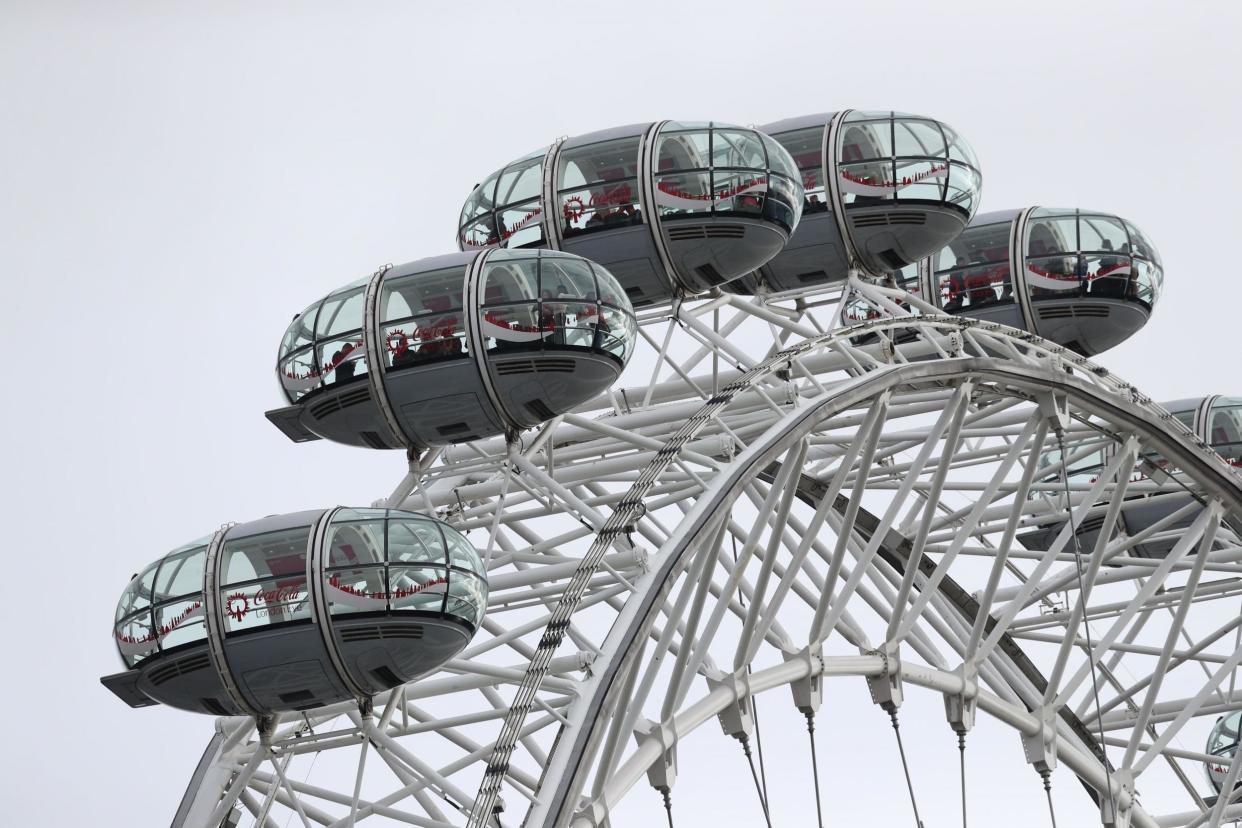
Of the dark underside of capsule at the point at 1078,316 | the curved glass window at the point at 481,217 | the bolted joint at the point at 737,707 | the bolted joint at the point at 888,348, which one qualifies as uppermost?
the dark underside of capsule at the point at 1078,316

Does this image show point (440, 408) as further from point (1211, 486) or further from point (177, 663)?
point (1211, 486)

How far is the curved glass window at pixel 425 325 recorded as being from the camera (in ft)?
96.3

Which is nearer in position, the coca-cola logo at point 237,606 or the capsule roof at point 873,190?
the coca-cola logo at point 237,606

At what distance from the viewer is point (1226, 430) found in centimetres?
4469

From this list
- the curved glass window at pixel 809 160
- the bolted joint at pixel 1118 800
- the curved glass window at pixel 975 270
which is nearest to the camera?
the curved glass window at pixel 809 160

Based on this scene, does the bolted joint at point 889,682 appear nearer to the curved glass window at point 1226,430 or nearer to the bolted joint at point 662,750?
the bolted joint at point 662,750

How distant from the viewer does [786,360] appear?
31984 millimetres

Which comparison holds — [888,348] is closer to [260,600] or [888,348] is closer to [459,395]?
[459,395]

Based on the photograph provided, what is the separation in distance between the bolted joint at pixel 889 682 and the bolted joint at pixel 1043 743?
161 inches

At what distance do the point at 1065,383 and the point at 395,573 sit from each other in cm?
1245


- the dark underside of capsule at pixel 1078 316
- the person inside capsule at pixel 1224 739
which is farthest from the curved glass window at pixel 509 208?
the person inside capsule at pixel 1224 739

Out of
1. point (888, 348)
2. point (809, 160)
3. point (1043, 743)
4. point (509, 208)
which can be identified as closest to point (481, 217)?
point (509, 208)

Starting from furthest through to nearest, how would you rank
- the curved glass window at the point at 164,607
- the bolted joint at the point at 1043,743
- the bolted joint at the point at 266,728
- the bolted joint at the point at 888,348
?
the bolted joint at the point at 1043,743 → the bolted joint at the point at 888,348 → the bolted joint at the point at 266,728 → the curved glass window at the point at 164,607

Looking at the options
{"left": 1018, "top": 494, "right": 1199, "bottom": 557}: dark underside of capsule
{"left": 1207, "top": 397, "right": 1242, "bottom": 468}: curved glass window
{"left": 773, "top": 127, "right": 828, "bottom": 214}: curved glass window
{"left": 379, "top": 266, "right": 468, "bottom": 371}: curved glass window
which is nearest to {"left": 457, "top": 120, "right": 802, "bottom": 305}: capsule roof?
{"left": 773, "top": 127, "right": 828, "bottom": 214}: curved glass window
